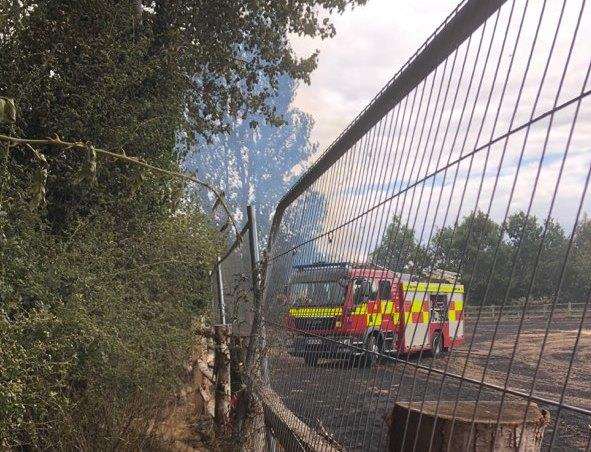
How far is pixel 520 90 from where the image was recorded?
1.70 meters

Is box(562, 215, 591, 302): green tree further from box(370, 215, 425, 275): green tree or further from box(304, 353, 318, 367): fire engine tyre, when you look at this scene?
box(304, 353, 318, 367): fire engine tyre

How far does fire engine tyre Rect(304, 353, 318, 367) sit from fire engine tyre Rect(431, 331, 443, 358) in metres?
1.60

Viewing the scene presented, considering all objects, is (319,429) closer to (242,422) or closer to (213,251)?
(242,422)

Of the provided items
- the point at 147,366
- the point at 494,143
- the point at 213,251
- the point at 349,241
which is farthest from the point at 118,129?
the point at 494,143

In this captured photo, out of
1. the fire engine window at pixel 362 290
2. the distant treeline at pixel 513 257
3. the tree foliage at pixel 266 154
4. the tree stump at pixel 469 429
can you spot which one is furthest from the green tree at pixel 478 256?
the tree foliage at pixel 266 154

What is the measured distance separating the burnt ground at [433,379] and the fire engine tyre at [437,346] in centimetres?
3

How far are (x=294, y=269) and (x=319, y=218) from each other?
0.70 m

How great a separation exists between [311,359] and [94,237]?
2.56m

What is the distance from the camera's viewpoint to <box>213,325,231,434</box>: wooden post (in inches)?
239

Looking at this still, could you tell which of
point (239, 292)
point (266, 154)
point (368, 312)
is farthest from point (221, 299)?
point (266, 154)

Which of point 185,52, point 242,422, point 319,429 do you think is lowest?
point 242,422

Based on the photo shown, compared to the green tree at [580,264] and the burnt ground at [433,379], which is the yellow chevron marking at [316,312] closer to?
the burnt ground at [433,379]

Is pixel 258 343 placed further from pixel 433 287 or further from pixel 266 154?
pixel 266 154

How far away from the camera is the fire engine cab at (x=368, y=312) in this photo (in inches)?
83.1
